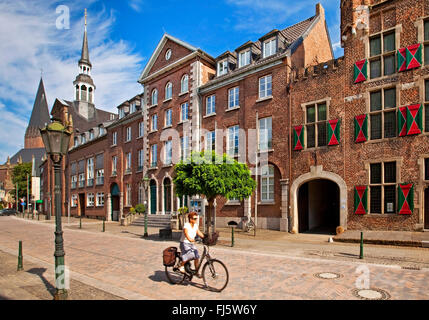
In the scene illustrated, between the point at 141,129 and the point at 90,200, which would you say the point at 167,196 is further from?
the point at 90,200

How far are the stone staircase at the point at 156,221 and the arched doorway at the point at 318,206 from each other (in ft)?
33.2

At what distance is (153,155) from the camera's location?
28.8m

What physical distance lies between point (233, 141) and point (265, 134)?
2.69 meters

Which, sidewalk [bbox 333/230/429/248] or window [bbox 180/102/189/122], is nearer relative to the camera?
sidewalk [bbox 333/230/429/248]

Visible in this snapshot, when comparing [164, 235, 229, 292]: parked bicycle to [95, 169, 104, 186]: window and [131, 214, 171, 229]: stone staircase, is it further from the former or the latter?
[95, 169, 104, 186]: window

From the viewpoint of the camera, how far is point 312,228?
20.2 meters

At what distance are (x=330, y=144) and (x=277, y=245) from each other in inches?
271

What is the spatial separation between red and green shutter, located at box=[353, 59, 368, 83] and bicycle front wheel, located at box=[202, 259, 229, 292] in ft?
45.7

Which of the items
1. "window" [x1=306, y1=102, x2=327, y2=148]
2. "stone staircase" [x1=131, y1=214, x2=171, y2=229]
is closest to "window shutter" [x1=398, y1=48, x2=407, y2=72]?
"window" [x1=306, y1=102, x2=327, y2=148]

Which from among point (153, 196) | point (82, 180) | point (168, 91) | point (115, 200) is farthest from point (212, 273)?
point (82, 180)

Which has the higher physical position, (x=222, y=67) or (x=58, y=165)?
(x=222, y=67)

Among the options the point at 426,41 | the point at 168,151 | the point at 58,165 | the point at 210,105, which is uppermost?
the point at 426,41

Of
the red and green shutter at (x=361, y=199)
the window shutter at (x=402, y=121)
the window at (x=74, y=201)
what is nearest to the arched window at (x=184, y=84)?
the red and green shutter at (x=361, y=199)

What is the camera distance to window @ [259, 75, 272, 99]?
20.1m
